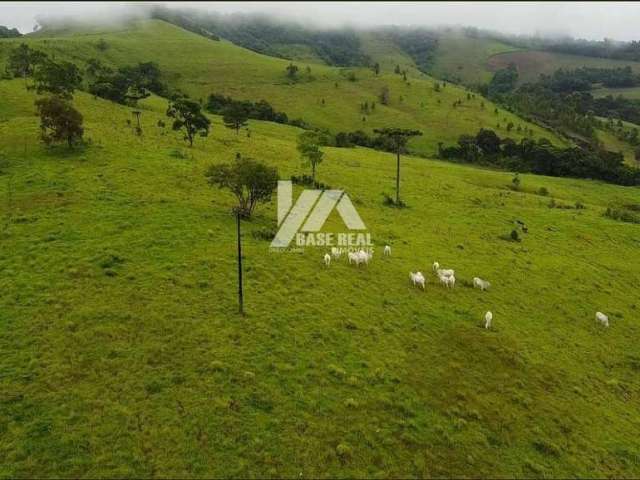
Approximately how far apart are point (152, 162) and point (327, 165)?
2489 centimetres

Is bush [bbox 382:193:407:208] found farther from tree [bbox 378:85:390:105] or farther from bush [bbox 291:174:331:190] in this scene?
tree [bbox 378:85:390:105]

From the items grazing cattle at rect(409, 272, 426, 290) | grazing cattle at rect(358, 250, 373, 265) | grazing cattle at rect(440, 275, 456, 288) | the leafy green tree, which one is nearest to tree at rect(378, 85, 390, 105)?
the leafy green tree

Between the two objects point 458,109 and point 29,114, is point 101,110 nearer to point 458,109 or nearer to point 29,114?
point 29,114

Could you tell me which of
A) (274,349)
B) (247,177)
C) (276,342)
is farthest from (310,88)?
(274,349)

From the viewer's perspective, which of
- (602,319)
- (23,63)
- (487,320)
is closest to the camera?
(487,320)

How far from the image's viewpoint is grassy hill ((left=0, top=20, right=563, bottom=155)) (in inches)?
4774

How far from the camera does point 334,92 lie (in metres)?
138

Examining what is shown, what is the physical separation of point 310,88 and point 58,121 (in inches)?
3929

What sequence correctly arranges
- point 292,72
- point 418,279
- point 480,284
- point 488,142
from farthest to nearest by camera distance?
point 292,72
point 488,142
point 480,284
point 418,279

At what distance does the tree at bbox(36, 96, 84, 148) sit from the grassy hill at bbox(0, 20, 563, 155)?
73336 millimetres

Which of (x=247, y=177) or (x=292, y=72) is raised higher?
(x=292, y=72)

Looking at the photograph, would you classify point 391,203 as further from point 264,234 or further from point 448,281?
point 264,234

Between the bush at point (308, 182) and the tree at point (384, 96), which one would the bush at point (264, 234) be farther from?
the tree at point (384, 96)

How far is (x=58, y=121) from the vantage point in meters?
47.7
